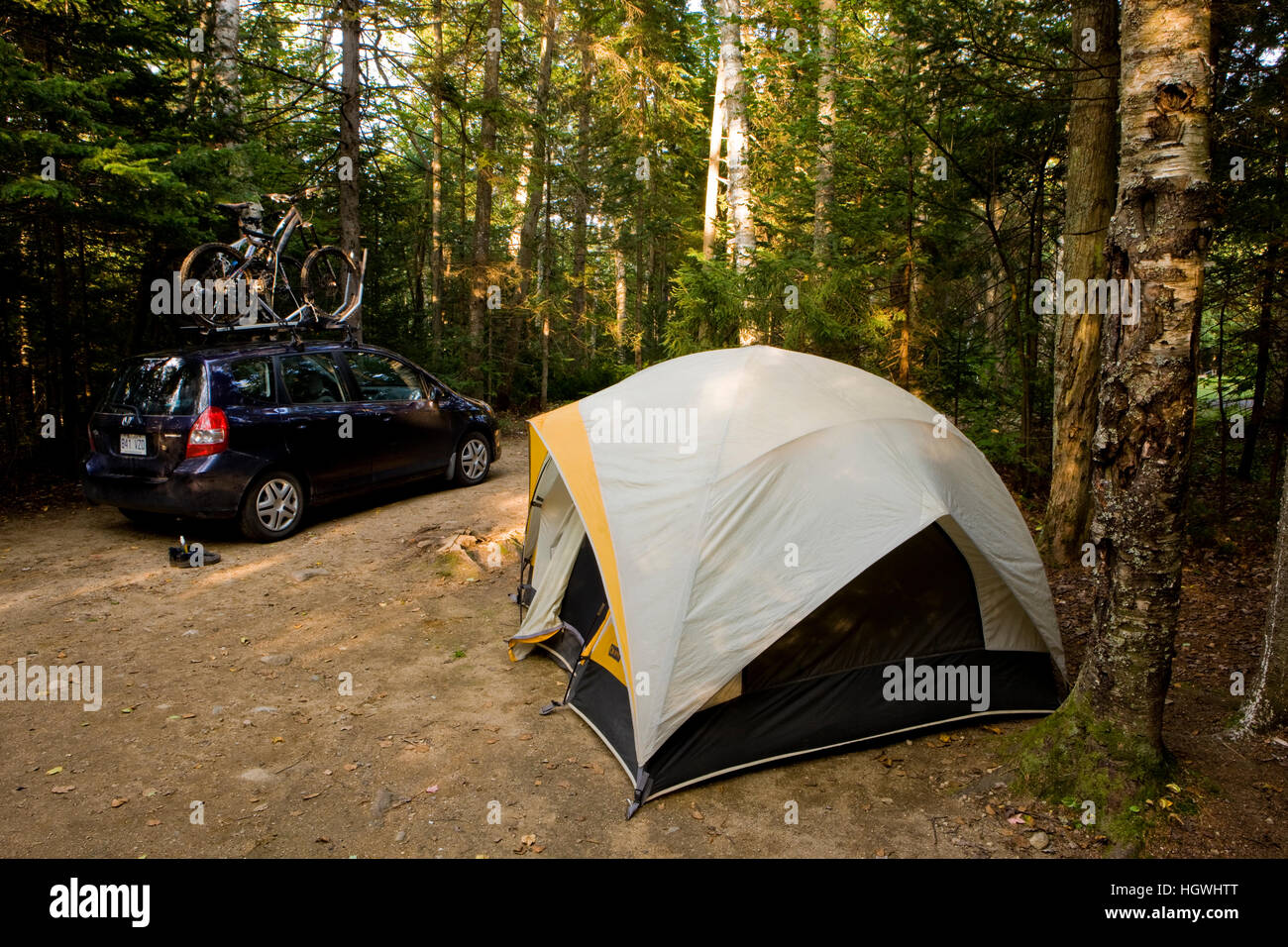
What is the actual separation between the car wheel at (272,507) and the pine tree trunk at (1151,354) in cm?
677

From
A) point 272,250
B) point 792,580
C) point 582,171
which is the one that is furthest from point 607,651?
point 582,171

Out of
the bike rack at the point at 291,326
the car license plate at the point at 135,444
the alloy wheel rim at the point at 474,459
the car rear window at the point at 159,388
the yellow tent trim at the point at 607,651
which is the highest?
the bike rack at the point at 291,326

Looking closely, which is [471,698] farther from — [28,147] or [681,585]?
[28,147]

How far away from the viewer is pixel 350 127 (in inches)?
416

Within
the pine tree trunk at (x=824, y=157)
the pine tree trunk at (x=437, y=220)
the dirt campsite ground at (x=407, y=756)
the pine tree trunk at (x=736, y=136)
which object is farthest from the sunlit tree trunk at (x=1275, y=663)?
the pine tree trunk at (x=437, y=220)

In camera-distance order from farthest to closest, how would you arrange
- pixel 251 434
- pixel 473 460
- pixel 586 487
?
pixel 473 460, pixel 251 434, pixel 586 487

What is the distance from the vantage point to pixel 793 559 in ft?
12.6

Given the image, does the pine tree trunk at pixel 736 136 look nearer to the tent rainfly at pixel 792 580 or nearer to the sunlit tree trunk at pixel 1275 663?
the tent rainfly at pixel 792 580

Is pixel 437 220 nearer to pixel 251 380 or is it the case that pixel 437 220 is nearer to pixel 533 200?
pixel 533 200

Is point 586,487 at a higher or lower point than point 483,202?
lower

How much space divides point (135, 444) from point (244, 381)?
1086 millimetres

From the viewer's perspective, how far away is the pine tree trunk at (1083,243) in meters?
5.95

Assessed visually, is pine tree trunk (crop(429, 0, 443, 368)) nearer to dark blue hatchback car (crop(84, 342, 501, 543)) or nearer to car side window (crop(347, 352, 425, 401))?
car side window (crop(347, 352, 425, 401))
